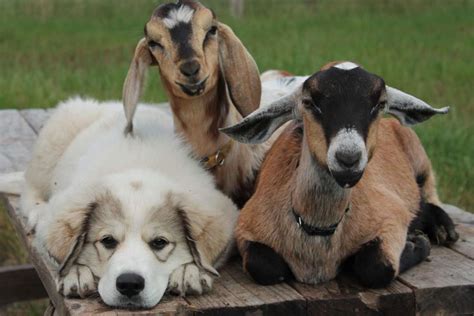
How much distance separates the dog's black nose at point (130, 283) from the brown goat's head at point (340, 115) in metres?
0.61

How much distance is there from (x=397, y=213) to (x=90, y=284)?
121cm

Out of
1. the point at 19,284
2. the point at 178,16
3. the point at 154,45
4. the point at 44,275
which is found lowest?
the point at 19,284

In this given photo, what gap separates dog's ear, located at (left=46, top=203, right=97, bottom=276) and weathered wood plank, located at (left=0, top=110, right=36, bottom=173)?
7.25 feet

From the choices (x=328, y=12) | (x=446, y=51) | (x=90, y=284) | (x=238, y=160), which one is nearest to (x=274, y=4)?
(x=328, y=12)

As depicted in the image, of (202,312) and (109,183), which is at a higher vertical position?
(109,183)

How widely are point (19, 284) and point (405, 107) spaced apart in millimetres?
2911

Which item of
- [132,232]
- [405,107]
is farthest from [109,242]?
[405,107]

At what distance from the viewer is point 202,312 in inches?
133

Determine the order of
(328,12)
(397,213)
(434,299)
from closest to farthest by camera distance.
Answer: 1. (434,299)
2. (397,213)
3. (328,12)

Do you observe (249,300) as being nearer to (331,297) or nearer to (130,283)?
(331,297)

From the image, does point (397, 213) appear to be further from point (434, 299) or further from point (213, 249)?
point (213, 249)

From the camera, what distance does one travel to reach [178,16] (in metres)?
4.14

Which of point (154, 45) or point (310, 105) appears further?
point (154, 45)

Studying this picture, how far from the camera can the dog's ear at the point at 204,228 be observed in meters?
3.66
